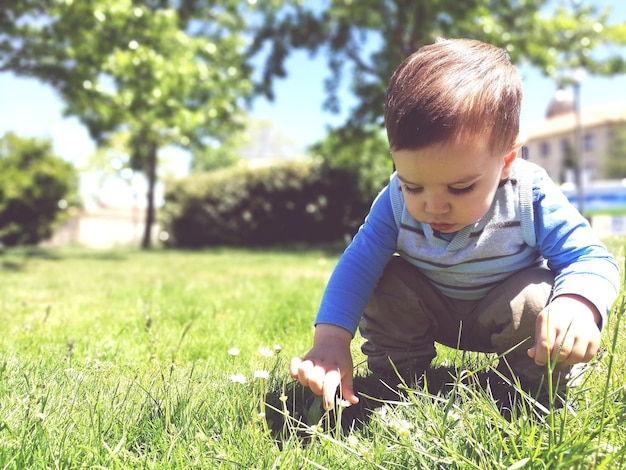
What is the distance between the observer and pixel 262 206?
775 inches

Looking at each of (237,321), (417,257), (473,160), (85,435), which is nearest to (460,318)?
(417,257)

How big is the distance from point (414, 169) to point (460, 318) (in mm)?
697

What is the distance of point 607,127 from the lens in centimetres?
5650

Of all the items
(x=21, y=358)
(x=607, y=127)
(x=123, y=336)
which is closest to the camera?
(x=21, y=358)

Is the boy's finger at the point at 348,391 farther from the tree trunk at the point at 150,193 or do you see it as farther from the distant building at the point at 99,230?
the distant building at the point at 99,230

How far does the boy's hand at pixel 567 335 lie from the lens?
57.3 inches

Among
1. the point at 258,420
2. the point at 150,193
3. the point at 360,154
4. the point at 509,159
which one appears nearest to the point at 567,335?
the point at 509,159

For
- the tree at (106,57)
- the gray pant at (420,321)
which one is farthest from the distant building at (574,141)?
the gray pant at (420,321)

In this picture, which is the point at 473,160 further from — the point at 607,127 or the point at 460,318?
the point at 607,127

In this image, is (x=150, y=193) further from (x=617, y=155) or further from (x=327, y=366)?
(x=617, y=155)

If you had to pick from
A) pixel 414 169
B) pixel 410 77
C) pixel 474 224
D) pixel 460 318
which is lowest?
pixel 460 318

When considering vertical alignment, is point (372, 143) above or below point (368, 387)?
above

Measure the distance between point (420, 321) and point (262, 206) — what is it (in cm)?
1777

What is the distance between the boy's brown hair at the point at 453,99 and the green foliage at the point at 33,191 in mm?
17595
